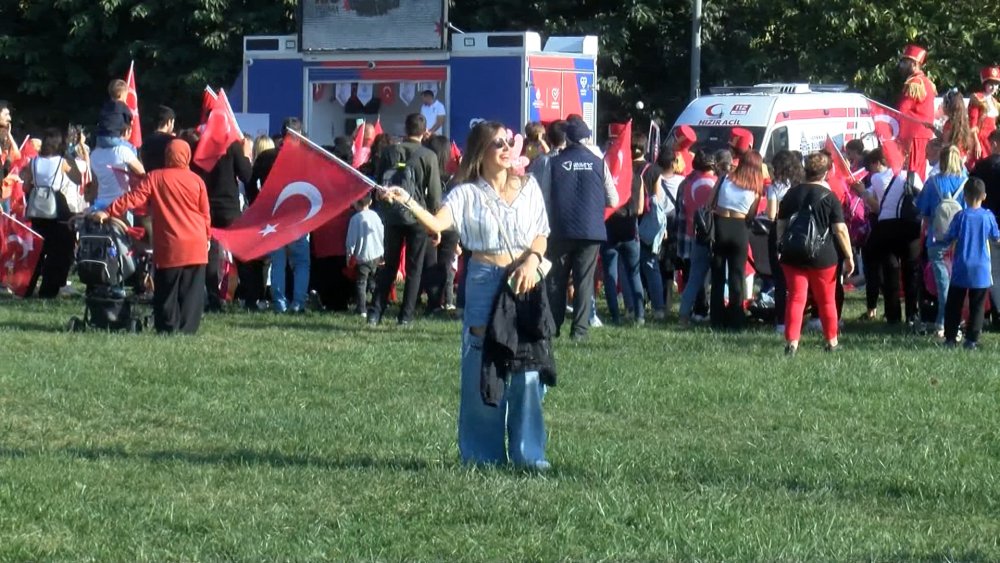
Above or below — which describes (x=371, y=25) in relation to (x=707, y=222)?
above

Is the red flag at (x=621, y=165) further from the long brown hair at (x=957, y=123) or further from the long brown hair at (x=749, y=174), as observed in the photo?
the long brown hair at (x=957, y=123)

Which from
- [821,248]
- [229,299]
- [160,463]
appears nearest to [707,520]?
[160,463]

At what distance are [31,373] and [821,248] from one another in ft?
19.1

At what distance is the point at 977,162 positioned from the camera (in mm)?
15289

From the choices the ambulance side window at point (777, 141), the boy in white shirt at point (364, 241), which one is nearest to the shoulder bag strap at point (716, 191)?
the boy in white shirt at point (364, 241)

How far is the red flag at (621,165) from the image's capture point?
15141mm

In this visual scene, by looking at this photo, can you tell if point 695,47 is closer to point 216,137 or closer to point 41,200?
point 41,200

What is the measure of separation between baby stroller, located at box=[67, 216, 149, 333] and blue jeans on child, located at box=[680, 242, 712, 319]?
486 centimetres

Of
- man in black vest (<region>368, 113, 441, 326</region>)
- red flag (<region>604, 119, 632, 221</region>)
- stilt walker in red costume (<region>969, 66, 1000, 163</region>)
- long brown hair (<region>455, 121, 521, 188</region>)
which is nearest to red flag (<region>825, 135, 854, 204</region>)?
stilt walker in red costume (<region>969, 66, 1000, 163</region>)

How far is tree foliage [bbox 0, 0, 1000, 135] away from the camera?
31.1m

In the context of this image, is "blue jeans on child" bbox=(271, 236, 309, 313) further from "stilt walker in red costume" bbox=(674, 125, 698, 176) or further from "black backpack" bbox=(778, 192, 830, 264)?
"black backpack" bbox=(778, 192, 830, 264)

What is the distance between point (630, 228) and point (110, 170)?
193 inches

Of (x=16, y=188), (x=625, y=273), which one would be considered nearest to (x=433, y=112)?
(x=16, y=188)

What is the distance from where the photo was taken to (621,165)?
15.3 m
